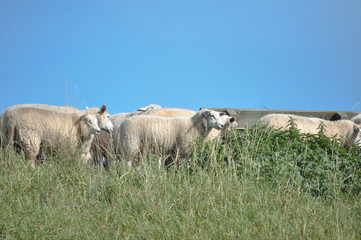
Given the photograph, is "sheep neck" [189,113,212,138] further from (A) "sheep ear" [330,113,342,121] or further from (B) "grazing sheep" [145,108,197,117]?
(A) "sheep ear" [330,113,342,121]

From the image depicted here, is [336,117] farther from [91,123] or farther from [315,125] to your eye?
[91,123]

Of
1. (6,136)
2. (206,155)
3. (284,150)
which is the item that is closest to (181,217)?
(206,155)

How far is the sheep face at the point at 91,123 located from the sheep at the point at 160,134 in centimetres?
51

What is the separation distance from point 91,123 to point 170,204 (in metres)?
3.98

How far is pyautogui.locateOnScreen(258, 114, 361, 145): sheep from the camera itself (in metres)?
9.23

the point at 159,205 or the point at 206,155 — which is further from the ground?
the point at 206,155

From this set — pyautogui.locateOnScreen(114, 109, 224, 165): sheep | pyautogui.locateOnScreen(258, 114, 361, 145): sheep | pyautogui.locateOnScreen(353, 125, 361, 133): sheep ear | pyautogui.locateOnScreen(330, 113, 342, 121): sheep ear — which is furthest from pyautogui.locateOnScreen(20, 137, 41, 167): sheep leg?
pyautogui.locateOnScreen(330, 113, 342, 121): sheep ear

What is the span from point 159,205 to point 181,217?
0.38 meters

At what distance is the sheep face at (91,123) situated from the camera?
8094 millimetres

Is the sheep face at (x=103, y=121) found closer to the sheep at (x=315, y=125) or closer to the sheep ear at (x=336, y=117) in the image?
the sheep at (x=315, y=125)

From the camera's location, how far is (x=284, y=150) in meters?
6.91

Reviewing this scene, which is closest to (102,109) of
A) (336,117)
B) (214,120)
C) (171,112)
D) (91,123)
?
(91,123)

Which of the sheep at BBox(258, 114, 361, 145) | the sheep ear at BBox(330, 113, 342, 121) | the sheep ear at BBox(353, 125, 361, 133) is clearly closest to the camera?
the sheep at BBox(258, 114, 361, 145)

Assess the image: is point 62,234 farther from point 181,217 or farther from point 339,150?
point 339,150
